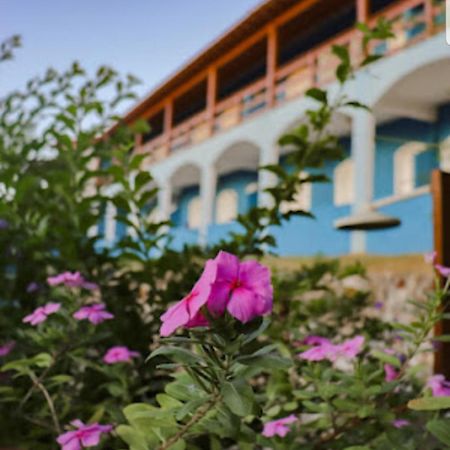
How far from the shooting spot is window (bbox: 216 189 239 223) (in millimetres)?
14711

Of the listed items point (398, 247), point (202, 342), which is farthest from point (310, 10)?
point (202, 342)

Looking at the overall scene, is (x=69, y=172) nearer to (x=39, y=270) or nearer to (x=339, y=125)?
(x=39, y=270)

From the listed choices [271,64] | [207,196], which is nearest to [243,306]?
[271,64]

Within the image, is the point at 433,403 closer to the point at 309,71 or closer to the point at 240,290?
the point at 240,290

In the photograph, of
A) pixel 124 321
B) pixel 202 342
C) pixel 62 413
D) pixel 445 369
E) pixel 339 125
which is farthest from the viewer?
pixel 339 125

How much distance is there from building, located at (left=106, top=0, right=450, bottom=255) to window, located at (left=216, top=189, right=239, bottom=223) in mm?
25

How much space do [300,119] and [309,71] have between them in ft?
2.71

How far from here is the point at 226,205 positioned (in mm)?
15023

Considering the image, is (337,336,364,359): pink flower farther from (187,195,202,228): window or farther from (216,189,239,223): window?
(187,195,202,228): window

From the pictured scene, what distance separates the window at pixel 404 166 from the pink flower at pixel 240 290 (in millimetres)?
9871

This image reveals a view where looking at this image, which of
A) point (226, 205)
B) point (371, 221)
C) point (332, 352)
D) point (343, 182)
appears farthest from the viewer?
point (226, 205)

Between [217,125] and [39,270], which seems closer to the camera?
[39,270]

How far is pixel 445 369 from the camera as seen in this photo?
2002mm

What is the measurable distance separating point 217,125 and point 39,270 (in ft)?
41.2
